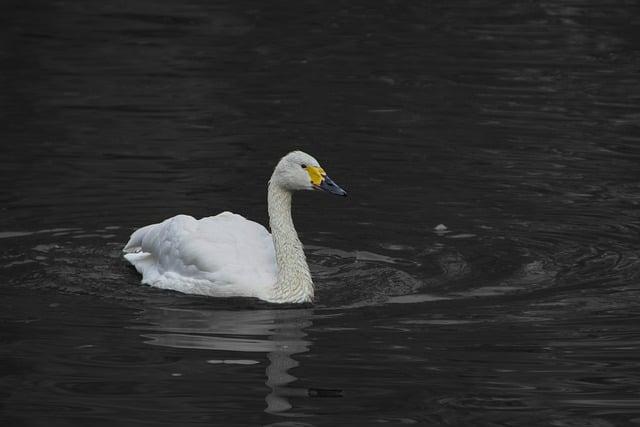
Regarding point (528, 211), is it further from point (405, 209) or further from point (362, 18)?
point (362, 18)

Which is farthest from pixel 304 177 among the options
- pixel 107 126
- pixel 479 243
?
pixel 107 126

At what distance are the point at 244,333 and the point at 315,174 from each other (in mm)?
1704

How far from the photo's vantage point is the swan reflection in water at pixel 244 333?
10.3 meters

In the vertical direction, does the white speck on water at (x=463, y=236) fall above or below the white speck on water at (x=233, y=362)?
above

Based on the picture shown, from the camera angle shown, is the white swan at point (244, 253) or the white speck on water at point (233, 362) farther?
the white swan at point (244, 253)

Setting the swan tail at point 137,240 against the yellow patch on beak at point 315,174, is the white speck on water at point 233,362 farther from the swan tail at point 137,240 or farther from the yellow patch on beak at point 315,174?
the swan tail at point 137,240

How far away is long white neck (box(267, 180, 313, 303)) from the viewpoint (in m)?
12.1

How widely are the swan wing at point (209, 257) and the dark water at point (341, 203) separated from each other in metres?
0.20

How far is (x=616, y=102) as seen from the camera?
1948 centimetres

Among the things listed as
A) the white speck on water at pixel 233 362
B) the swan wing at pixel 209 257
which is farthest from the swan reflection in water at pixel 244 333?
the swan wing at pixel 209 257

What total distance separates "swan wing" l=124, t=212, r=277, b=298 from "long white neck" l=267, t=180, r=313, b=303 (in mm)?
174

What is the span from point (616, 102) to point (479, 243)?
20.6 feet

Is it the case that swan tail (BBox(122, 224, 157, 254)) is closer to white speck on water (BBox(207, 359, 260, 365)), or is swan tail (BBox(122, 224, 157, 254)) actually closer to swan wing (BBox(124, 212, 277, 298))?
swan wing (BBox(124, 212, 277, 298))

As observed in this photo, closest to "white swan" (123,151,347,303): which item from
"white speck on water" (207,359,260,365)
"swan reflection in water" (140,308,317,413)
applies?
"swan reflection in water" (140,308,317,413)
